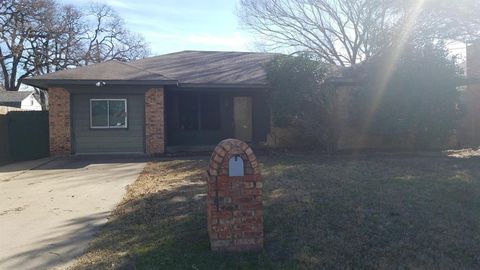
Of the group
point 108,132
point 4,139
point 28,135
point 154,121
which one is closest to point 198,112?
point 154,121

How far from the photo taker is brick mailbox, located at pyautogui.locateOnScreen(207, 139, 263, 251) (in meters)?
A: 4.82

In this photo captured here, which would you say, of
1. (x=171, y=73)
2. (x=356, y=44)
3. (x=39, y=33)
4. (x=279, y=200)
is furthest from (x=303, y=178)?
(x=39, y=33)

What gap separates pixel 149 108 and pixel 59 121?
10.1 ft

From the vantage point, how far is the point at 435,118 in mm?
13820

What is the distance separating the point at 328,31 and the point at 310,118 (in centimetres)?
2094

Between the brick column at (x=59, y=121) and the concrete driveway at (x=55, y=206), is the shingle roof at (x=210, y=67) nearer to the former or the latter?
the brick column at (x=59, y=121)

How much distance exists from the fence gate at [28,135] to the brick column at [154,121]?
4087 millimetres

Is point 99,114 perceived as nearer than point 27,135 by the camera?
Yes

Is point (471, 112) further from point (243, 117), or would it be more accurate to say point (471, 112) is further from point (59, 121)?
point (59, 121)


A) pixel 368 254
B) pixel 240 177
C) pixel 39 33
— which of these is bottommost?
pixel 368 254

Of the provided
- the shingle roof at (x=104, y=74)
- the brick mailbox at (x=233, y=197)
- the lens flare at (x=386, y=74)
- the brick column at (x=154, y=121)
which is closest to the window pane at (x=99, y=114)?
the shingle roof at (x=104, y=74)

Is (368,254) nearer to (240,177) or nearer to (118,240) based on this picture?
(240,177)

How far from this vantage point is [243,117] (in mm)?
18297

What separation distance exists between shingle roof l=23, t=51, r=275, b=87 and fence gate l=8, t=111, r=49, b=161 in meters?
1.68
